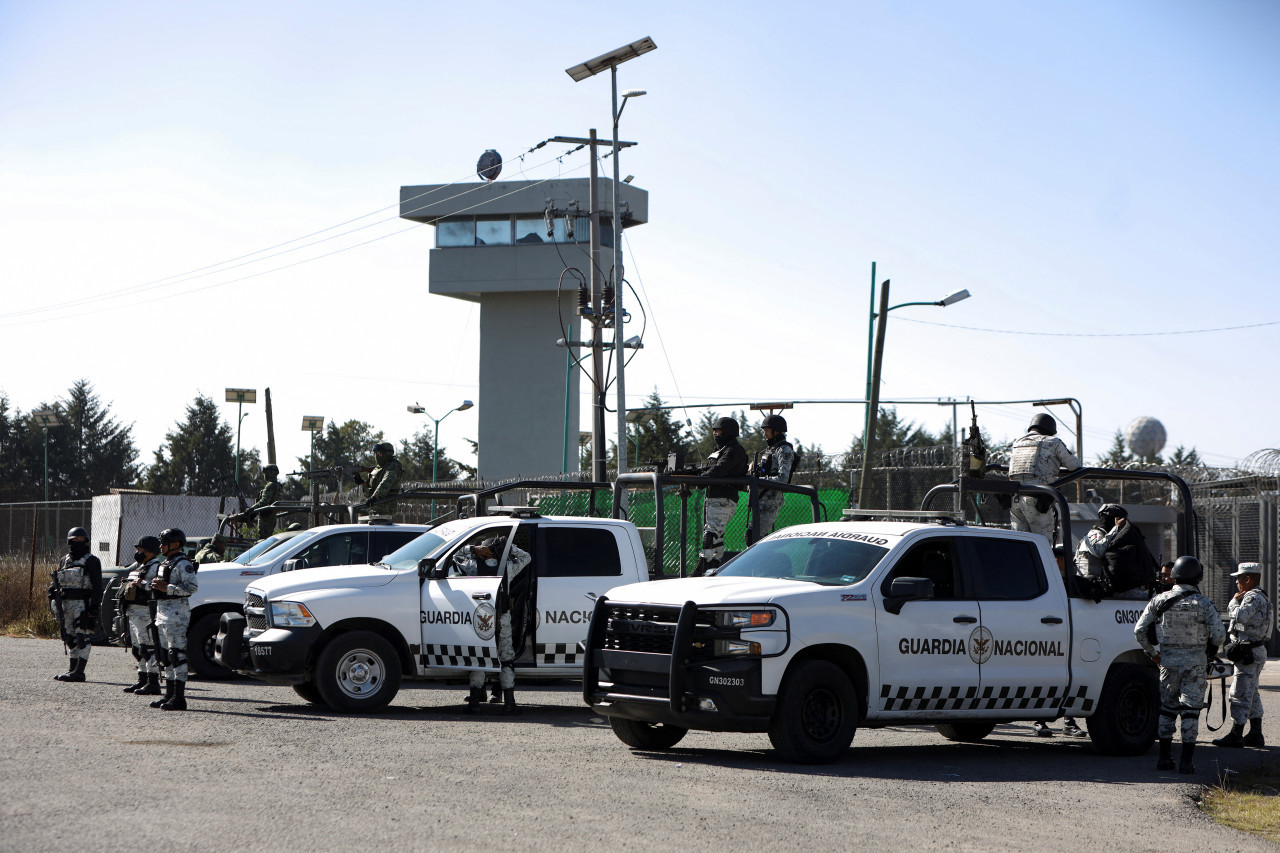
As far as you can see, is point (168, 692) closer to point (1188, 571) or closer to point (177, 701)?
point (177, 701)

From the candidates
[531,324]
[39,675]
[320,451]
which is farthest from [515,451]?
[320,451]

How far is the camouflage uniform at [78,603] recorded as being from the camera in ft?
51.7

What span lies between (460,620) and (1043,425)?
5828 mm

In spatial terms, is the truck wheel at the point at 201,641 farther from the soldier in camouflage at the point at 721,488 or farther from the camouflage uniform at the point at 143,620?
the soldier in camouflage at the point at 721,488

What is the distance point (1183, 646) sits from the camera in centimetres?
1052

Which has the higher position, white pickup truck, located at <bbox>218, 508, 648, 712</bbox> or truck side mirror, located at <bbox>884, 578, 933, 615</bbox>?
truck side mirror, located at <bbox>884, 578, 933, 615</bbox>

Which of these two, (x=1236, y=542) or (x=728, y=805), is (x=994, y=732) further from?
(x=1236, y=542)

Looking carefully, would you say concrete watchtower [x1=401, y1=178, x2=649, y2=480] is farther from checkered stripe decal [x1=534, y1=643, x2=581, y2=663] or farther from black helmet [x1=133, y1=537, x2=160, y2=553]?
checkered stripe decal [x1=534, y1=643, x2=581, y2=663]

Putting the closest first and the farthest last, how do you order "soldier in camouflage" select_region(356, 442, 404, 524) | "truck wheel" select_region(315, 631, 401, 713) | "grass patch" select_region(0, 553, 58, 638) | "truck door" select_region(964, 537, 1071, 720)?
"truck door" select_region(964, 537, 1071, 720) → "truck wheel" select_region(315, 631, 401, 713) → "soldier in camouflage" select_region(356, 442, 404, 524) → "grass patch" select_region(0, 553, 58, 638)

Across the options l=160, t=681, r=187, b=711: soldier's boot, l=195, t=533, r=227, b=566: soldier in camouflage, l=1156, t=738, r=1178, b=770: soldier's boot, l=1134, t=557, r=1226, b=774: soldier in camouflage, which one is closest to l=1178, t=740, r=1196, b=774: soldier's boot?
l=1134, t=557, r=1226, b=774: soldier in camouflage

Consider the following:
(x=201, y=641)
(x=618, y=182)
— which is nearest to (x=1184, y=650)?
(x=201, y=641)

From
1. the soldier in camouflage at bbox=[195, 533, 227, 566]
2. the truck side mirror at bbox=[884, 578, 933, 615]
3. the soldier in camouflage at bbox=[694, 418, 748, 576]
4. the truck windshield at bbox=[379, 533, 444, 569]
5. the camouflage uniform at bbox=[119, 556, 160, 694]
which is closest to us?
the truck side mirror at bbox=[884, 578, 933, 615]

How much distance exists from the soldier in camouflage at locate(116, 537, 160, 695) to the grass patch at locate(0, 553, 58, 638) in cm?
1189

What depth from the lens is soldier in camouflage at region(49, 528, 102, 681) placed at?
15.8 metres
